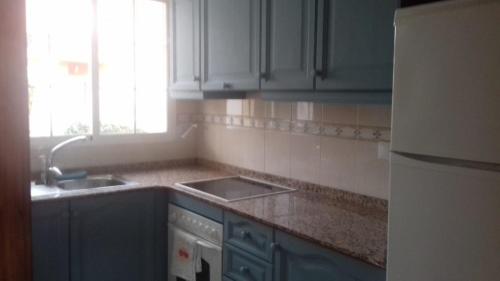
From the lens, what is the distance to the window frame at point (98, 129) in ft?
9.62

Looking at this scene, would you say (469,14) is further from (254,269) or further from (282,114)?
(282,114)

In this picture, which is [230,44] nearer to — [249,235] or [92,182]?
[249,235]

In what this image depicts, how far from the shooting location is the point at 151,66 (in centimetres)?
332

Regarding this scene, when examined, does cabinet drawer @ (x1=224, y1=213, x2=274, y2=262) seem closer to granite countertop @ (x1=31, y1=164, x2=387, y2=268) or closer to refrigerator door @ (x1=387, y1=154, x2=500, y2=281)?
granite countertop @ (x1=31, y1=164, x2=387, y2=268)

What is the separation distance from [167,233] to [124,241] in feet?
0.84

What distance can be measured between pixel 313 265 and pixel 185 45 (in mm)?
1747

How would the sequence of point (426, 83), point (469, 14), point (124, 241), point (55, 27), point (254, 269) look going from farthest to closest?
point (55, 27) → point (124, 241) → point (254, 269) → point (426, 83) → point (469, 14)

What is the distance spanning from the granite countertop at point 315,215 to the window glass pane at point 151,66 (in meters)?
0.55

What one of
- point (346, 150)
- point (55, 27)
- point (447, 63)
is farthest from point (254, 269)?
point (55, 27)

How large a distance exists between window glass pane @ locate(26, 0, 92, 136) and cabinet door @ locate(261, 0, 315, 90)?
1309 mm

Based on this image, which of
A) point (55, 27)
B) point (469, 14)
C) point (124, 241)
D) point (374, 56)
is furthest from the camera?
point (55, 27)

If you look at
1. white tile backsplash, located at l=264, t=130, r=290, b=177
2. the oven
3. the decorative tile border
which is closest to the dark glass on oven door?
the oven

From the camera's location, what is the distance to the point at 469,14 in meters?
1.15

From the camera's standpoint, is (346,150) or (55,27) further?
(55,27)
